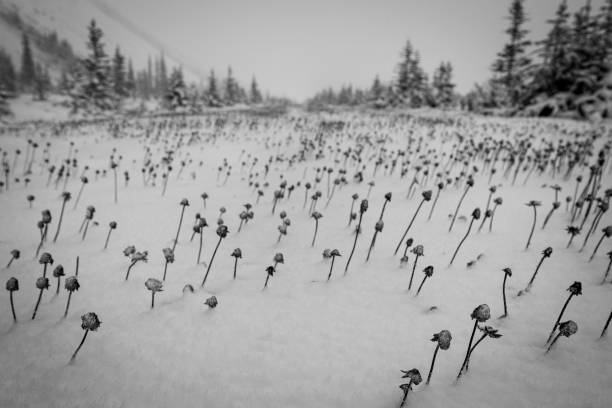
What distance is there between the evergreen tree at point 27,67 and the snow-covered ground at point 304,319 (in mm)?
97862

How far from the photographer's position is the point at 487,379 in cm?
240

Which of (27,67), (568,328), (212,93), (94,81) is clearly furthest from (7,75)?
(568,328)

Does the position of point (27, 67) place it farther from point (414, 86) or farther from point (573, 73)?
point (573, 73)

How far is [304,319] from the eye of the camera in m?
3.24

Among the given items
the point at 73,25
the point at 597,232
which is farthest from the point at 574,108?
the point at 73,25

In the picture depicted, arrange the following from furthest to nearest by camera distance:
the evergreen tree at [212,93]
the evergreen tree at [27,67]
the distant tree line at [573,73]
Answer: the evergreen tree at [27,67] → the evergreen tree at [212,93] → the distant tree line at [573,73]

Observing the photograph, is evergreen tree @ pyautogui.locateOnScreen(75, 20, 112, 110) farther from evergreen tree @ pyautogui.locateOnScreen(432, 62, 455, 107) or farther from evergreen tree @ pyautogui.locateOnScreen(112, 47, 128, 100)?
evergreen tree @ pyautogui.locateOnScreen(432, 62, 455, 107)

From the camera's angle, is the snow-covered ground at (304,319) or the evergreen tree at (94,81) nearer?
the snow-covered ground at (304,319)

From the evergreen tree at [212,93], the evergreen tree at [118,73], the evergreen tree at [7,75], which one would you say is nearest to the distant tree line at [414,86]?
the evergreen tree at [212,93]

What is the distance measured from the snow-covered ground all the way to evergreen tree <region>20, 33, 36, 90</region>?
97862 mm

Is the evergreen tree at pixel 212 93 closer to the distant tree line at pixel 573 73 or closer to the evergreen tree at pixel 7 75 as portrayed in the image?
the evergreen tree at pixel 7 75

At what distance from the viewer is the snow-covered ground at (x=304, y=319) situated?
2.33 metres

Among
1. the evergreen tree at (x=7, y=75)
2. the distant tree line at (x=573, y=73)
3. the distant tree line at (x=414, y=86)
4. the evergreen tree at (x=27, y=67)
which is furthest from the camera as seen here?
the evergreen tree at (x=27, y=67)

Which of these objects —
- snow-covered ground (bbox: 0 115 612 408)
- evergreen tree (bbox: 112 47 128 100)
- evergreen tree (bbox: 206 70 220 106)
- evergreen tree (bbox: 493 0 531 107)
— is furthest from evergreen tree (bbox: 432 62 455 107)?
evergreen tree (bbox: 112 47 128 100)
